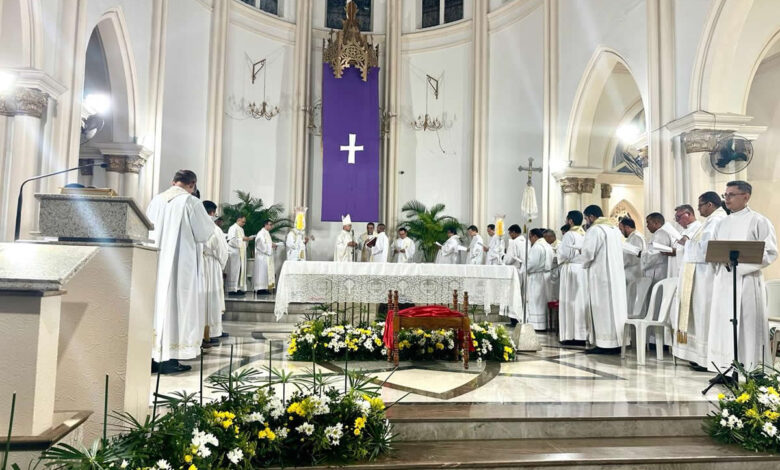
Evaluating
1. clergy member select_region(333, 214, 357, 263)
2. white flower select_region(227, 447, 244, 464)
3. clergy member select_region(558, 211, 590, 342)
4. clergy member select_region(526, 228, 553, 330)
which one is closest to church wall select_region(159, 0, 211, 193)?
clergy member select_region(333, 214, 357, 263)

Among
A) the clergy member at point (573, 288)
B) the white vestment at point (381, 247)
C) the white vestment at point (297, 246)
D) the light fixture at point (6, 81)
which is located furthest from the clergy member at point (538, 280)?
the light fixture at point (6, 81)

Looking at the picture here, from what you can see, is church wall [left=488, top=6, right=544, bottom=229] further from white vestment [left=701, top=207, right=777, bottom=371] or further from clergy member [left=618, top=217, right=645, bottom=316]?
white vestment [left=701, top=207, right=777, bottom=371]

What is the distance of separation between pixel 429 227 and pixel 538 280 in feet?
17.4

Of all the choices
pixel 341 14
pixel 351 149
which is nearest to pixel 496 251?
pixel 351 149

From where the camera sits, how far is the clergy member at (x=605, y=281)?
641 cm

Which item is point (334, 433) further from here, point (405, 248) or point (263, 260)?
point (405, 248)

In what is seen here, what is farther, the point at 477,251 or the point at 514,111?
Result: the point at 514,111

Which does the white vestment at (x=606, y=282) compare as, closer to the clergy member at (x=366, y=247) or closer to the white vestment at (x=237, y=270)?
the white vestment at (x=237, y=270)

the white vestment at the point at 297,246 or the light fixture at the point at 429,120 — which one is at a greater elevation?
the light fixture at the point at 429,120

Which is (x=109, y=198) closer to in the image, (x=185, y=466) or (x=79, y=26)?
(x=185, y=466)

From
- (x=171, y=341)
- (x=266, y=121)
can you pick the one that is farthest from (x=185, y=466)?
(x=266, y=121)

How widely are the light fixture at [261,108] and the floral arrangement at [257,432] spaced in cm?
1214

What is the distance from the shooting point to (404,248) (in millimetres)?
13672

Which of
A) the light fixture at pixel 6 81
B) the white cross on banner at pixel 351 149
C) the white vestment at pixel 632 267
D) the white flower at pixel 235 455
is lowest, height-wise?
the white flower at pixel 235 455
